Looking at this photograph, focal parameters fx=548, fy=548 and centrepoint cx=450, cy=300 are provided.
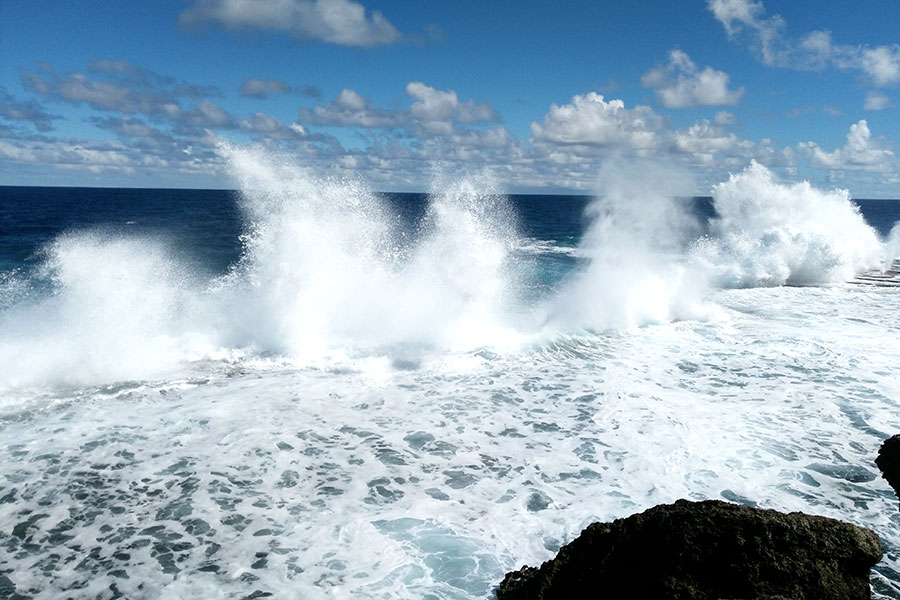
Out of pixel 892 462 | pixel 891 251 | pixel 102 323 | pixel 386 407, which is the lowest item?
pixel 386 407

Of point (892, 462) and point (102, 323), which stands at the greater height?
point (892, 462)

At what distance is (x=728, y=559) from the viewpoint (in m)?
3.82

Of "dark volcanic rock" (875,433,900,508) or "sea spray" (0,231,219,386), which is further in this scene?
"sea spray" (0,231,219,386)

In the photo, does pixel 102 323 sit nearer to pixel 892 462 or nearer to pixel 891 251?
pixel 892 462

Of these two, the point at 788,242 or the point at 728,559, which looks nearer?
the point at 728,559

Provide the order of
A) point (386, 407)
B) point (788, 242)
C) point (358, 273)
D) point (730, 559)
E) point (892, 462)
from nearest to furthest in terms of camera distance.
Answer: point (730, 559) < point (892, 462) < point (386, 407) < point (358, 273) < point (788, 242)

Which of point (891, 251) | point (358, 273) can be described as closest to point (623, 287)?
point (358, 273)

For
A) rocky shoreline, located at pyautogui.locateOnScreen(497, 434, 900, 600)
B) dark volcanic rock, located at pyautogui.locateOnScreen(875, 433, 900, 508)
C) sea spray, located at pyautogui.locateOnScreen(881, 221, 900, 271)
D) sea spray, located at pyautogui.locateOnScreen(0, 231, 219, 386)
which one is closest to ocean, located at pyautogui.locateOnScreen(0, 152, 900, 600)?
sea spray, located at pyautogui.locateOnScreen(0, 231, 219, 386)

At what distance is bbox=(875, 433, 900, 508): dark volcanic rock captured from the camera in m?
5.04

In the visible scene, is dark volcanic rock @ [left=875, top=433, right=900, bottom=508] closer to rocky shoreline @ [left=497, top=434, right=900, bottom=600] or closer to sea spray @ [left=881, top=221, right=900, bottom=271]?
rocky shoreline @ [left=497, top=434, right=900, bottom=600]

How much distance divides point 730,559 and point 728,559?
1cm

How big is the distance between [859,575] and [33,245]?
40.2 meters

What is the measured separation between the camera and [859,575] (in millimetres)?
3912

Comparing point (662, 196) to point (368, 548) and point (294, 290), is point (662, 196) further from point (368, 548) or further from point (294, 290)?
point (368, 548)
